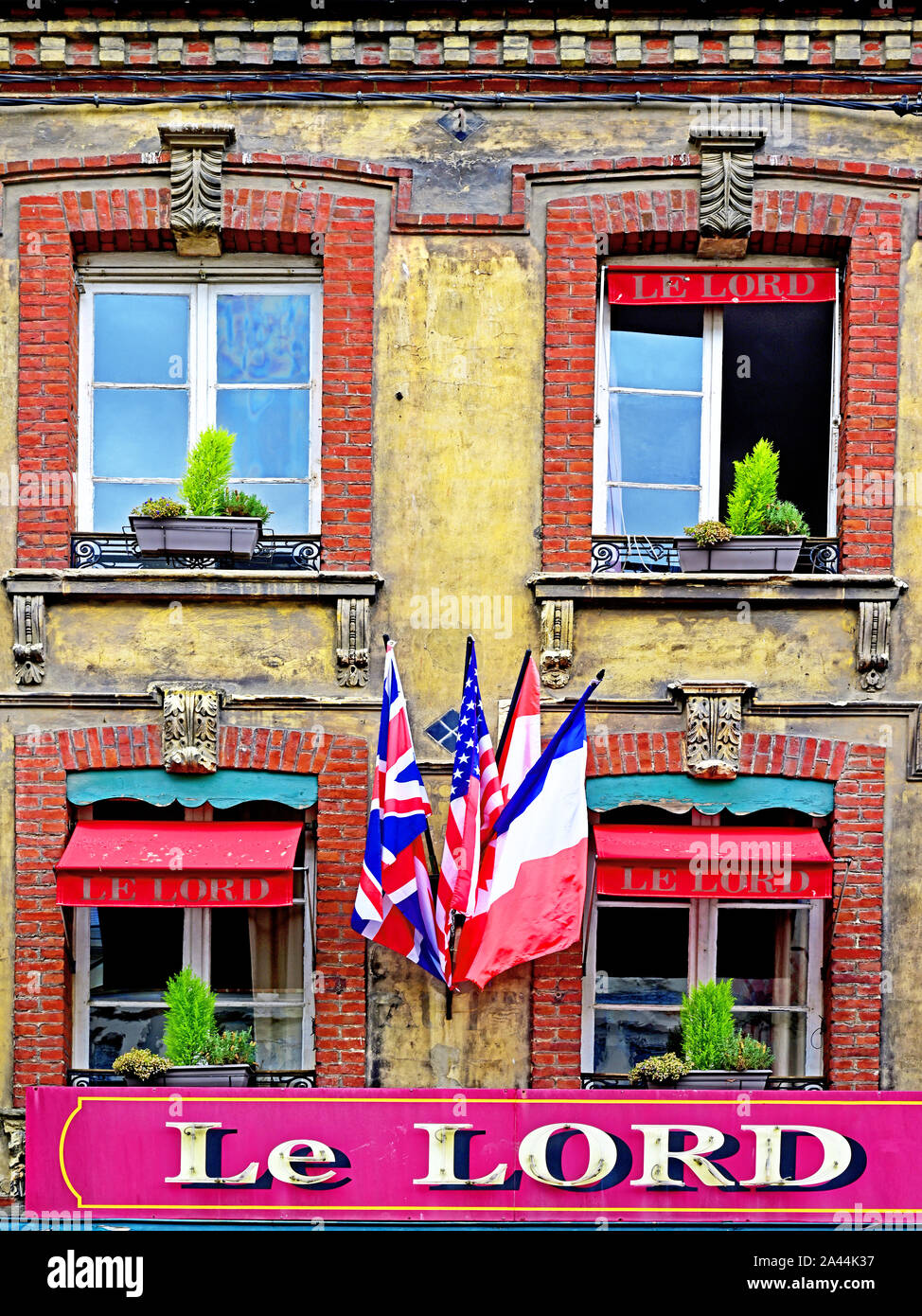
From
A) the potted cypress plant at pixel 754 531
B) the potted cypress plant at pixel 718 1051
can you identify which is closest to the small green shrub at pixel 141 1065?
the potted cypress plant at pixel 718 1051

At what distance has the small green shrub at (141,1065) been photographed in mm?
9211

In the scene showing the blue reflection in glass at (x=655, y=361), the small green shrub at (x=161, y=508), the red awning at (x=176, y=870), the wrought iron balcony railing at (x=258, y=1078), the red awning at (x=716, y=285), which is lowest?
the wrought iron balcony railing at (x=258, y=1078)

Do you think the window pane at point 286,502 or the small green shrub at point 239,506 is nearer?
the small green shrub at point 239,506

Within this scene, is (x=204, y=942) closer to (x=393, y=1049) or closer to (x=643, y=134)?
(x=393, y=1049)

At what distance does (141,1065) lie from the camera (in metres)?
9.23

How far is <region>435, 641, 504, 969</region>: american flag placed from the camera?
8.82 metres

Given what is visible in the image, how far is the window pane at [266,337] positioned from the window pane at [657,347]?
2009 millimetres

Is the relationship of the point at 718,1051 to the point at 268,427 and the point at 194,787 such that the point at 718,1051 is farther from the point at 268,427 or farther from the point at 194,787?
the point at 268,427

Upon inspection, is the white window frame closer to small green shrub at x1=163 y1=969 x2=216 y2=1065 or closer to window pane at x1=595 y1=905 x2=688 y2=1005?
window pane at x1=595 y1=905 x2=688 y2=1005

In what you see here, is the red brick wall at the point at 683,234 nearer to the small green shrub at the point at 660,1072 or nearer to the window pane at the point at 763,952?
the window pane at the point at 763,952

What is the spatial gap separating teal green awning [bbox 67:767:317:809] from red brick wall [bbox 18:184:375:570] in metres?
1.35

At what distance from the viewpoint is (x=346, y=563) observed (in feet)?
31.3

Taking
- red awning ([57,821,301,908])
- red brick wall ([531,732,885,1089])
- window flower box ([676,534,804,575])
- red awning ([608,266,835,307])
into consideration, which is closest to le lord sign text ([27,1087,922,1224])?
red brick wall ([531,732,885,1089])
